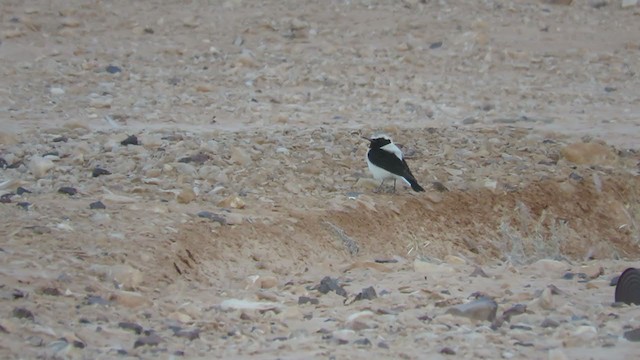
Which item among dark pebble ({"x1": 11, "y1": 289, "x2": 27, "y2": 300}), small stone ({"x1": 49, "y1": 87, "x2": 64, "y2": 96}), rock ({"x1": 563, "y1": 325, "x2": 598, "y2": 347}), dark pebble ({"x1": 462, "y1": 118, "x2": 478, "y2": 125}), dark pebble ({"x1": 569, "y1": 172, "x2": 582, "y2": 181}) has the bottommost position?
small stone ({"x1": 49, "y1": 87, "x2": 64, "y2": 96})

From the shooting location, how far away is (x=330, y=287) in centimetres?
674

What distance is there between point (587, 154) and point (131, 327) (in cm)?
498

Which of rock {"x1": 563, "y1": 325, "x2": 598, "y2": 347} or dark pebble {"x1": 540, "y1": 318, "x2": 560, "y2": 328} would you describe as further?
dark pebble {"x1": 540, "y1": 318, "x2": 560, "y2": 328}

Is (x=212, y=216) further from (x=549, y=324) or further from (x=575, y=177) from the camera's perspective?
(x=575, y=177)

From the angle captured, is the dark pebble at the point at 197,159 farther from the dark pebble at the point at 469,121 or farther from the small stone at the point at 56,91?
the small stone at the point at 56,91

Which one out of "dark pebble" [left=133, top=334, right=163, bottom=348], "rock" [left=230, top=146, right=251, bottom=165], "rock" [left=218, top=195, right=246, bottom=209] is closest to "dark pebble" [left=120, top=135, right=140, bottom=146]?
"rock" [left=230, top=146, right=251, bottom=165]

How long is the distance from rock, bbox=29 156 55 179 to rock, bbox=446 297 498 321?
348cm

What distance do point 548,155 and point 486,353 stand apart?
4.60 m

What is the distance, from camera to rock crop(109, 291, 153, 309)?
20.5 feet

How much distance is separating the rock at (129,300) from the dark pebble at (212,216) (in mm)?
1408

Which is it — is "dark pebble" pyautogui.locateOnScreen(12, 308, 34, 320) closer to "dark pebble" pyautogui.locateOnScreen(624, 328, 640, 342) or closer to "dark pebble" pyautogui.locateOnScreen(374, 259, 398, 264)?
"dark pebble" pyautogui.locateOnScreen(374, 259, 398, 264)

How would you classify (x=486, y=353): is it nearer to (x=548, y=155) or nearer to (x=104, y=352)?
(x=104, y=352)

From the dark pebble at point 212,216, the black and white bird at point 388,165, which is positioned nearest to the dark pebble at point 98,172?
the dark pebble at point 212,216

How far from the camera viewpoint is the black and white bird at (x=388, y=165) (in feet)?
27.9
